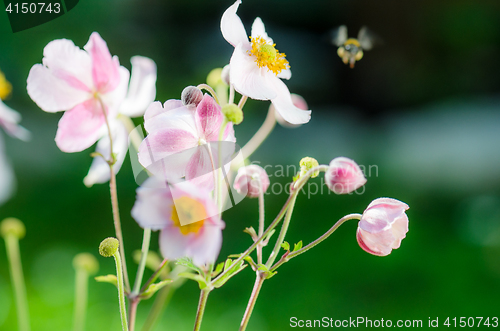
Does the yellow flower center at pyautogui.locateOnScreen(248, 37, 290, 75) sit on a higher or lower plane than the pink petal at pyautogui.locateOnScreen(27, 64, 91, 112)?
higher

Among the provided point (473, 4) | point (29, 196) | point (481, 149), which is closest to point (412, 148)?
point (481, 149)

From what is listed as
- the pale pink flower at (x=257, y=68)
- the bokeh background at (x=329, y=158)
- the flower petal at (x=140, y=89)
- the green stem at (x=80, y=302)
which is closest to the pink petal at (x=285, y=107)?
the pale pink flower at (x=257, y=68)

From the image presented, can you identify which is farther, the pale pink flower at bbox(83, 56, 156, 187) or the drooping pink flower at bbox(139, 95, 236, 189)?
the pale pink flower at bbox(83, 56, 156, 187)

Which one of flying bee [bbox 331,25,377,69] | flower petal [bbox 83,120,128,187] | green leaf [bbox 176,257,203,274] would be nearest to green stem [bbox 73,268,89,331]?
flower petal [bbox 83,120,128,187]

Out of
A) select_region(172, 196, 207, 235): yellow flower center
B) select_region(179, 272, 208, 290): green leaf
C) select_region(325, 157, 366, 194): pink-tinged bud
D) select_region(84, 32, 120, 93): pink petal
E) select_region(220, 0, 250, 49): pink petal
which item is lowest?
select_region(179, 272, 208, 290): green leaf

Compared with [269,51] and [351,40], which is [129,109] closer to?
[269,51]

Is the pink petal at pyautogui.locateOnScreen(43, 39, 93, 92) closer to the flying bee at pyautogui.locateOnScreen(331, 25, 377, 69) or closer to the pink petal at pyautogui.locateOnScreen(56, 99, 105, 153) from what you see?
the pink petal at pyautogui.locateOnScreen(56, 99, 105, 153)
